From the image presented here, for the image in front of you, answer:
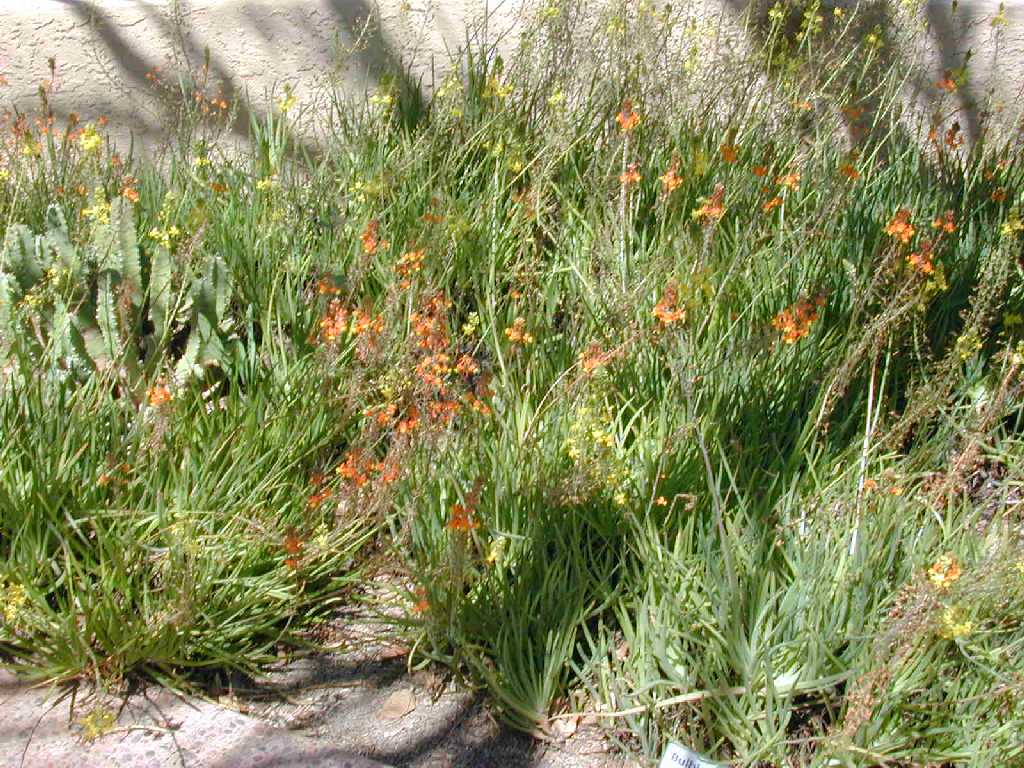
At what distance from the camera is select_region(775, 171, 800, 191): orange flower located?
11.9 ft

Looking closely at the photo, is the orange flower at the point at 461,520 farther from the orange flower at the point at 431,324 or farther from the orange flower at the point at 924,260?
the orange flower at the point at 924,260

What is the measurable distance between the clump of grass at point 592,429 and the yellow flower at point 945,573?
2 cm

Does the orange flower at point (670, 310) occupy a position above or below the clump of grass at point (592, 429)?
above

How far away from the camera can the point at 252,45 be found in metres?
4.68

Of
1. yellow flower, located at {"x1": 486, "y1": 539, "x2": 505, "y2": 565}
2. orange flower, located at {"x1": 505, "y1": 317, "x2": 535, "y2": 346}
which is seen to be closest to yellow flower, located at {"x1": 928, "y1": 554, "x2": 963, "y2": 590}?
yellow flower, located at {"x1": 486, "y1": 539, "x2": 505, "y2": 565}

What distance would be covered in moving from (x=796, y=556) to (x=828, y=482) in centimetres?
40

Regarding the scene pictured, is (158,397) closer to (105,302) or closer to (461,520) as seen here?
(105,302)

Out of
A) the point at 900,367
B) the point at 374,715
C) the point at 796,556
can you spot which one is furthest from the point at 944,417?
the point at 374,715

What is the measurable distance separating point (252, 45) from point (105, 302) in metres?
1.63

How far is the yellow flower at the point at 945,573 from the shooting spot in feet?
7.60

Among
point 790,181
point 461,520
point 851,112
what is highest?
point 851,112

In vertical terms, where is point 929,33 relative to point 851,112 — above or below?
above

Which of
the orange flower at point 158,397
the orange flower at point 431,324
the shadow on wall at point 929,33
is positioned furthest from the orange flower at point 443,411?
the shadow on wall at point 929,33

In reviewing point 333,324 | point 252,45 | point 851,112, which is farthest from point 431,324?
point 252,45
